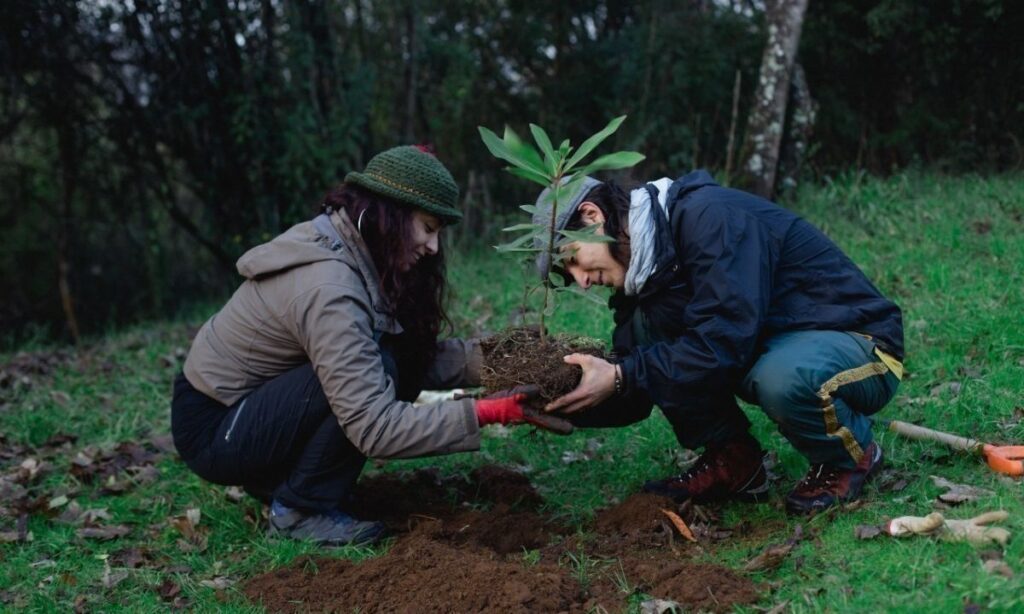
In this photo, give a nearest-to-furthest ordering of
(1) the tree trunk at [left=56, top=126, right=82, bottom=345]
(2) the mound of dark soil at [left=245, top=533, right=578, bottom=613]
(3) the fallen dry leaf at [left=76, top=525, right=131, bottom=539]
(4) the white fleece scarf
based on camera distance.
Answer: (2) the mound of dark soil at [left=245, top=533, right=578, bottom=613], (4) the white fleece scarf, (3) the fallen dry leaf at [left=76, top=525, right=131, bottom=539], (1) the tree trunk at [left=56, top=126, right=82, bottom=345]

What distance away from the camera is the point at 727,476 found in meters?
3.39

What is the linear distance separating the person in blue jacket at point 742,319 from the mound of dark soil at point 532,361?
49 mm

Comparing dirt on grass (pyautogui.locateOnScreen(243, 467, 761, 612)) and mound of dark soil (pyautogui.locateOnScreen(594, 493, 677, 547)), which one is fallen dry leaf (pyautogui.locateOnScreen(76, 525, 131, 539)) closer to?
dirt on grass (pyautogui.locateOnScreen(243, 467, 761, 612))

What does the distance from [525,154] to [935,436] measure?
1.80 meters

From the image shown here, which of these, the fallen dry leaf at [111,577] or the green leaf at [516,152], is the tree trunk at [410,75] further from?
the fallen dry leaf at [111,577]

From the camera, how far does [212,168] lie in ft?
26.6

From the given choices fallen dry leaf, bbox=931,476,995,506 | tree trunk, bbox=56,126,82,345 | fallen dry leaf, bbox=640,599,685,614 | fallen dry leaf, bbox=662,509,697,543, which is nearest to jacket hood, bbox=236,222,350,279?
fallen dry leaf, bbox=662,509,697,543

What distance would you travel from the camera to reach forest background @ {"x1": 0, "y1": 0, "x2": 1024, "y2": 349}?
7.59 metres

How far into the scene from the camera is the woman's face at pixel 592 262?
312 cm

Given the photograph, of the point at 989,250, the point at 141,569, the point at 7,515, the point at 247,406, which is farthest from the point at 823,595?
the point at 989,250

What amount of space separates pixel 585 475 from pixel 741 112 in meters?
5.06

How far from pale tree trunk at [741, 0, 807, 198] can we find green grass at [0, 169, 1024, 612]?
0.38m

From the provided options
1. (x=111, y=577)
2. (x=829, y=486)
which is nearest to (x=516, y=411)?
(x=829, y=486)

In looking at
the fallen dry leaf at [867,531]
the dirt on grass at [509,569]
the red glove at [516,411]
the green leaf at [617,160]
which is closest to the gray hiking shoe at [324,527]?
the dirt on grass at [509,569]
